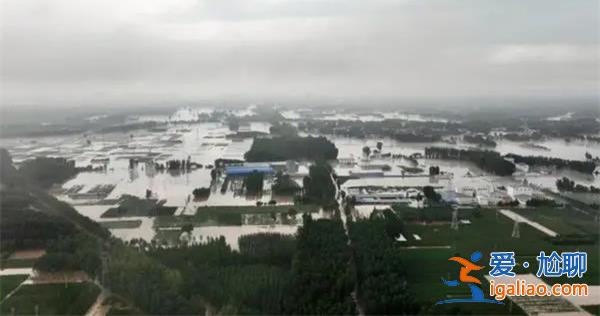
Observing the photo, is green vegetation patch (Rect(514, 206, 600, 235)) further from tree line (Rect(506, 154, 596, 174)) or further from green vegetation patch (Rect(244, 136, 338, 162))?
green vegetation patch (Rect(244, 136, 338, 162))

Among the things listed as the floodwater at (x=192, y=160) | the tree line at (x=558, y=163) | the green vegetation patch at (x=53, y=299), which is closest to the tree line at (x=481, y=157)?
the floodwater at (x=192, y=160)

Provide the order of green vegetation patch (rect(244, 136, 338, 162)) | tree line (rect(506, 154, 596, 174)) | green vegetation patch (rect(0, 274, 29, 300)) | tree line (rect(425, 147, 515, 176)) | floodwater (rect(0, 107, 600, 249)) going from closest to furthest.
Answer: green vegetation patch (rect(0, 274, 29, 300)) → floodwater (rect(0, 107, 600, 249)) → tree line (rect(425, 147, 515, 176)) → tree line (rect(506, 154, 596, 174)) → green vegetation patch (rect(244, 136, 338, 162))

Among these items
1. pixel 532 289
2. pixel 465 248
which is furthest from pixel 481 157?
pixel 532 289

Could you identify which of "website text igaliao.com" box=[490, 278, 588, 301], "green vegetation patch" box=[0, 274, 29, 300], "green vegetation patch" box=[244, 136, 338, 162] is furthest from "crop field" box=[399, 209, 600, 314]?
"green vegetation patch" box=[244, 136, 338, 162]

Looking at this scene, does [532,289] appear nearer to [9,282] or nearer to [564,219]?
[564,219]

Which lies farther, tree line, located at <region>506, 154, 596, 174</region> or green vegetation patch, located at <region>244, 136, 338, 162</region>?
green vegetation patch, located at <region>244, 136, 338, 162</region>

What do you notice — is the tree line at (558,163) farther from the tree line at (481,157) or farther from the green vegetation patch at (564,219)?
the green vegetation patch at (564,219)

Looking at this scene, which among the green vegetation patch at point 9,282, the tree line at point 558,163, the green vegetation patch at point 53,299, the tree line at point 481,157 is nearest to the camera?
the green vegetation patch at point 53,299
